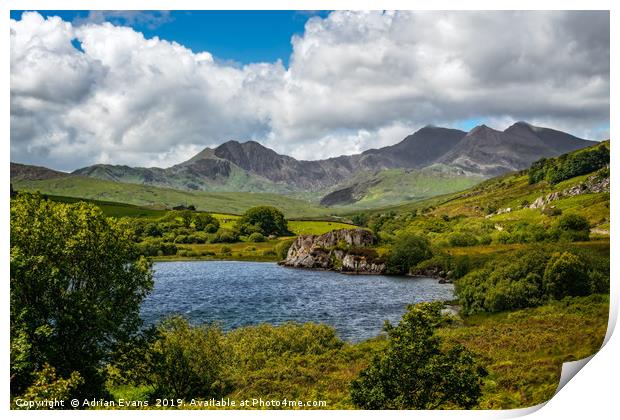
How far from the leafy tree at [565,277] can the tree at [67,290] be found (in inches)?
736

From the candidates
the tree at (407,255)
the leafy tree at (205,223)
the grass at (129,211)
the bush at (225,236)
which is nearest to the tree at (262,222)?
the bush at (225,236)

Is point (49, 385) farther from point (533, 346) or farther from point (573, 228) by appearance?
point (573, 228)

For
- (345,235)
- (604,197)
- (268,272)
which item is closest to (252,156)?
(345,235)

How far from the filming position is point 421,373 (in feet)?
42.2

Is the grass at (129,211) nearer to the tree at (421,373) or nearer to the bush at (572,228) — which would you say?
the tree at (421,373)

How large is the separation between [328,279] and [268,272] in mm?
6572

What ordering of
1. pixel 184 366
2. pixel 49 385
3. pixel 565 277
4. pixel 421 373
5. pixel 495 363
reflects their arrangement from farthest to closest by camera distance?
pixel 565 277
pixel 495 363
pixel 184 366
pixel 49 385
pixel 421 373

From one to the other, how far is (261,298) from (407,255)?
2407 centimetres

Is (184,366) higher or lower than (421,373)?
lower

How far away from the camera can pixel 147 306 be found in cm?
1952

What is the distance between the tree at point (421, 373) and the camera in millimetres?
12922

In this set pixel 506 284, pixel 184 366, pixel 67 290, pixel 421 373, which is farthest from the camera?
pixel 506 284

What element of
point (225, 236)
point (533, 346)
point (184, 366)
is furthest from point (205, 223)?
point (533, 346)
